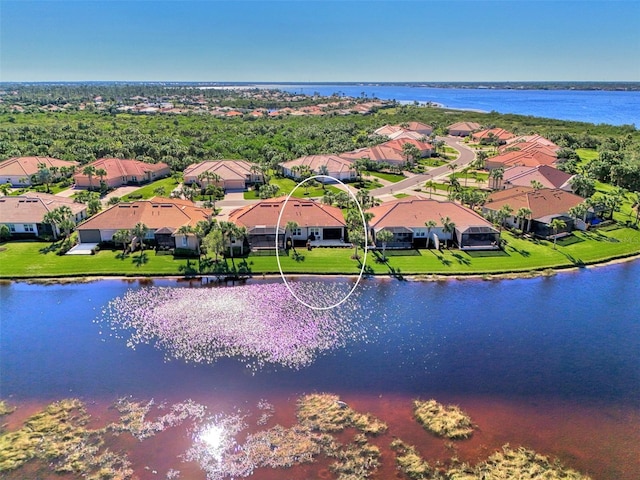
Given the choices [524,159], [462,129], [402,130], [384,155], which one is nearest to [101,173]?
[384,155]

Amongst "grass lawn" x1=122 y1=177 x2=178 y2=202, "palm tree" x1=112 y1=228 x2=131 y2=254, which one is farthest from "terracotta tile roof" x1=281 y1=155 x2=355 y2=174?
"palm tree" x1=112 y1=228 x2=131 y2=254

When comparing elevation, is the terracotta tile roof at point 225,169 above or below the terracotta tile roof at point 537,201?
above

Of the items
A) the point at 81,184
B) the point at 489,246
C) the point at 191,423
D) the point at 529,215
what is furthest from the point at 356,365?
the point at 81,184

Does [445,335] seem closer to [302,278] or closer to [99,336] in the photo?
[302,278]

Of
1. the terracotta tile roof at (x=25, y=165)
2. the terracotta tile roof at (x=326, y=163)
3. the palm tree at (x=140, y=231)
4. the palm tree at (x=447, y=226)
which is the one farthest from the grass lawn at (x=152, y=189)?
the palm tree at (x=447, y=226)

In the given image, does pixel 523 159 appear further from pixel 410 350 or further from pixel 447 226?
pixel 410 350

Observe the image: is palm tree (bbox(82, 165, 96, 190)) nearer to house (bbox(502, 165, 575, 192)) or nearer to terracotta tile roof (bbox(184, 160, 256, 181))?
terracotta tile roof (bbox(184, 160, 256, 181))

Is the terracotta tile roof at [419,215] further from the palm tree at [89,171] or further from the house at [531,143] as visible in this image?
the house at [531,143]
